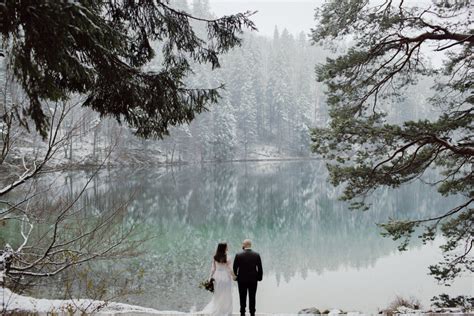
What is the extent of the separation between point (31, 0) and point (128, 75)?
1.23 metres

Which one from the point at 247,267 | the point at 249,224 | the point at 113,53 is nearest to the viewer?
the point at 113,53

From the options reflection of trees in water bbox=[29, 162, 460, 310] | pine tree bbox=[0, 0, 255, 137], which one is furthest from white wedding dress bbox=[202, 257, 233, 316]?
reflection of trees in water bbox=[29, 162, 460, 310]

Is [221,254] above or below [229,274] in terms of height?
above

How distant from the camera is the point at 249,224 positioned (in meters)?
21.8

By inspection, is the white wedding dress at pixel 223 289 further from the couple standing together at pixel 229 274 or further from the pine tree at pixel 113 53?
the pine tree at pixel 113 53

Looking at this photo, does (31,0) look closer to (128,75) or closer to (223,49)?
(128,75)

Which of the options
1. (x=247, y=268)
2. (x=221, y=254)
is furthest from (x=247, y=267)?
(x=221, y=254)

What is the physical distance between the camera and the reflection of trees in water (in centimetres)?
1363

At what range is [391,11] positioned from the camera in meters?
7.02

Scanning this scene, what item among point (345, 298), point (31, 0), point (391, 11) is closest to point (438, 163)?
point (391, 11)

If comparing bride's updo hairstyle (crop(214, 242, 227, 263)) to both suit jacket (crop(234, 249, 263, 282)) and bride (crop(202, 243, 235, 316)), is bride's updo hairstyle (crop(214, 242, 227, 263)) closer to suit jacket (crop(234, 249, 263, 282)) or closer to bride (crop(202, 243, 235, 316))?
bride (crop(202, 243, 235, 316))

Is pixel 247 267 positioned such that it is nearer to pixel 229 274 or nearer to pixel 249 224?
pixel 229 274

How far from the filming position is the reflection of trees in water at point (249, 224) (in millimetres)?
13633

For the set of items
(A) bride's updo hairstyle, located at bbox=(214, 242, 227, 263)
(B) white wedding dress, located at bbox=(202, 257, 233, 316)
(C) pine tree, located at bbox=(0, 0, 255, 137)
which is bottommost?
(B) white wedding dress, located at bbox=(202, 257, 233, 316)
